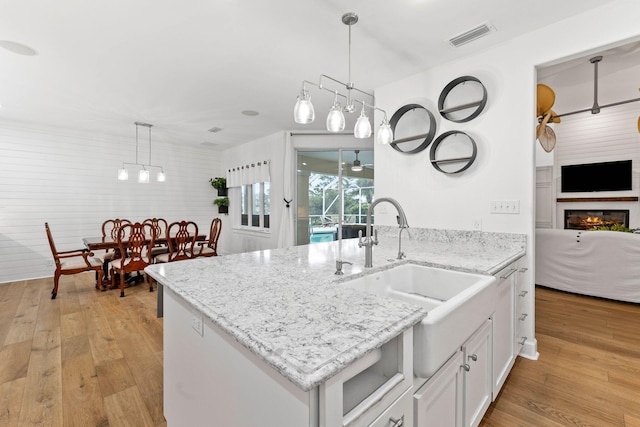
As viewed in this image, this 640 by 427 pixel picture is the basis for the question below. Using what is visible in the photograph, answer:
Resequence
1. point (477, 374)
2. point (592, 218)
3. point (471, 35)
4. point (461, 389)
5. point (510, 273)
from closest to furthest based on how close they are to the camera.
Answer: point (461, 389), point (477, 374), point (510, 273), point (471, 35), point (592, 218)

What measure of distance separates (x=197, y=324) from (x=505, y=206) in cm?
248

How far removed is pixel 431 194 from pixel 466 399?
6.42ft

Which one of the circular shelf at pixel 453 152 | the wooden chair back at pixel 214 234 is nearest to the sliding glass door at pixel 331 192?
the wooden chair back at pixel 214 234

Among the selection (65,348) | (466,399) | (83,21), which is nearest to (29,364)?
(65,348)

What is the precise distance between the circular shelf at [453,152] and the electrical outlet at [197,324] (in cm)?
247

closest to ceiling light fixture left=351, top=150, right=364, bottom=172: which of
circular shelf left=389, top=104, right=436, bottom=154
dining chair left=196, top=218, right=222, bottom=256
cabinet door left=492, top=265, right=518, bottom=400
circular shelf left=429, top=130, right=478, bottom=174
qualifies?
circular shelf left=389, top=104, right=436, bottom=154

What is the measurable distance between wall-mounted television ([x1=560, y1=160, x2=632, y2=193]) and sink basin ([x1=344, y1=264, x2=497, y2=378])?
6484 mm

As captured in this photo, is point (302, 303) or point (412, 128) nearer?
point (302, 303)

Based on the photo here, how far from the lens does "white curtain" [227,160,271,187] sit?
18.7ft

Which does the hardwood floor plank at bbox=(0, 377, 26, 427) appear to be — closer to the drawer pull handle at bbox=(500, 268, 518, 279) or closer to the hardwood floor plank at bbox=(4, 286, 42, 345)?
the hardwood floor plank at bbox=(4, 286, 42, 345)

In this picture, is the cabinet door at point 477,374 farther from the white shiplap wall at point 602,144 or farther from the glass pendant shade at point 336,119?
the white shiplap wall at point 602,144

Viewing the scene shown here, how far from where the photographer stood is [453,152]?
9.02ft

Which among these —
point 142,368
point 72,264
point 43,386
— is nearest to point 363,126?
point 142,368

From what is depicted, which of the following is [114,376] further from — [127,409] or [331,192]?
[331,192]
